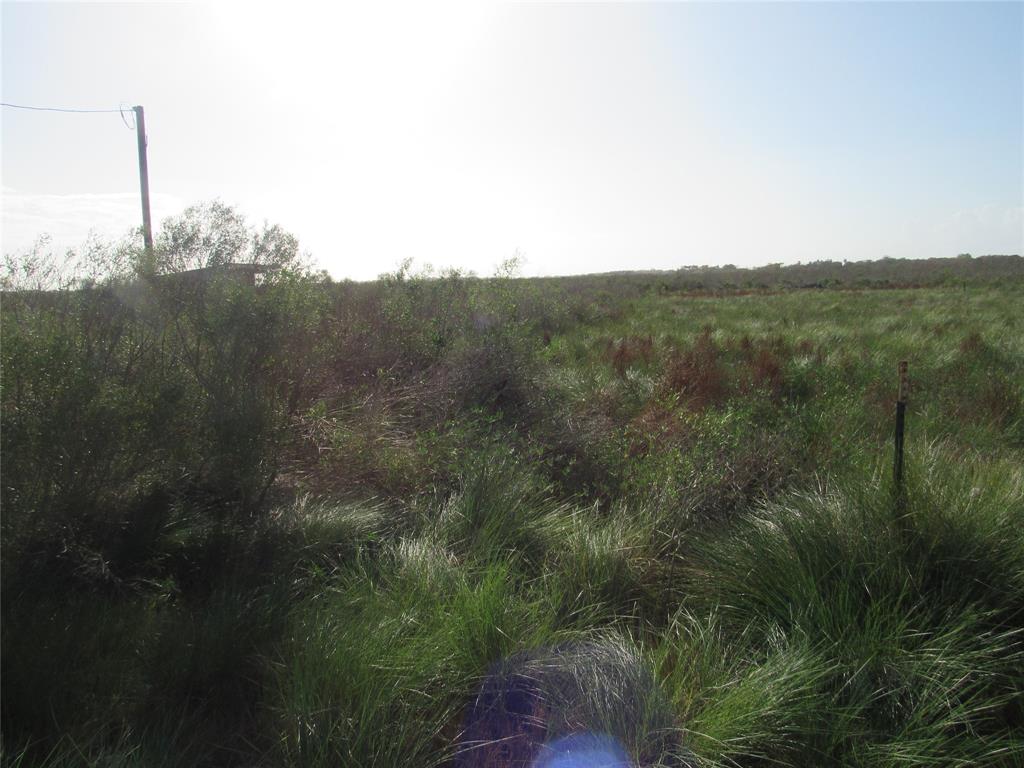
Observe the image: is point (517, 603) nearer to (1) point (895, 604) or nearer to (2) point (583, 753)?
(2) point (583, 753)

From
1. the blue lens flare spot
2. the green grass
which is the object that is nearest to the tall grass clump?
the green grass

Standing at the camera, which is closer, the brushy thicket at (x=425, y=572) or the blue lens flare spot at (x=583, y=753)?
the blue lens flare spot at (x=583, y=753)

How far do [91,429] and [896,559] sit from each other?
12.0 ft

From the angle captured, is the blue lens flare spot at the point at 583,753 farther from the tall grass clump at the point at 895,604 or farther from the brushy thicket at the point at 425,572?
the tall grass clump at the point at 895,604

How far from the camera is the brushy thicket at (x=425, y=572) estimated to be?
7.53 feet

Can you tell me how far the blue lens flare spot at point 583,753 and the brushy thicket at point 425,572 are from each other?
0.03 metres

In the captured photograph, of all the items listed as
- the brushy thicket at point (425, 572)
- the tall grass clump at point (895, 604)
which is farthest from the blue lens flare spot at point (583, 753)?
the tall grass clump at point (895, 604)

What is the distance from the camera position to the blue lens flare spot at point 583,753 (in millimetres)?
2117

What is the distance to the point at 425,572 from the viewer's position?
10.5 feet

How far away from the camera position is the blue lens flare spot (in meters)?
2.12

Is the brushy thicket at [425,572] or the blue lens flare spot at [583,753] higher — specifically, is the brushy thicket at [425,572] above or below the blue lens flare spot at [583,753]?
above

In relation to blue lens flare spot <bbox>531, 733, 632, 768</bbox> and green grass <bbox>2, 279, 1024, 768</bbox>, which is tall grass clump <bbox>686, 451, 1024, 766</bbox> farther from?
blue lens flare spot <bbox>531, 733, 632, 768</bbox>

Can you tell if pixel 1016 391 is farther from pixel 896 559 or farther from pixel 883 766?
pixel 883 766

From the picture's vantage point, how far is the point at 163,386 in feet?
11.2
